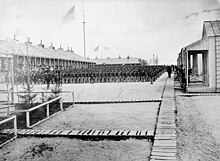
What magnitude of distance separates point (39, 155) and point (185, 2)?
4035 millimetres

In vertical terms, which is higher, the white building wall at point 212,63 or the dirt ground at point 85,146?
the white building wall at point 212,63

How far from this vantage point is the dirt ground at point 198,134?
12.5 feet

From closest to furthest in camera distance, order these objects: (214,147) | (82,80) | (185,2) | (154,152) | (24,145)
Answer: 1. (154,152)
2. (214,147)
3. (24,145)
4. (185,2)
5. (82,80)

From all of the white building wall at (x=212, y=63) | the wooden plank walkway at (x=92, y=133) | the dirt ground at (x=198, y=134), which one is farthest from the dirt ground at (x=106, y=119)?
the white building wall at (x=212, y=63)

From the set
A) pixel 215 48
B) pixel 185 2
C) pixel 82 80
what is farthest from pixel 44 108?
pixel 82 80

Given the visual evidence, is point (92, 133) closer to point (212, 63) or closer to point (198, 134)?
point (198, 134)

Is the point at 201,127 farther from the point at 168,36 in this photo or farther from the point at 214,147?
the point at 168,36

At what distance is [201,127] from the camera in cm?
540

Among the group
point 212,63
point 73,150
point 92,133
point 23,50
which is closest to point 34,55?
point 23,50

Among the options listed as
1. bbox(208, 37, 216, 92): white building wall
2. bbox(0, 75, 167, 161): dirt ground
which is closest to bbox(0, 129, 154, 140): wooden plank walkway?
bbox(0, 75, 167, 161): dirt ground

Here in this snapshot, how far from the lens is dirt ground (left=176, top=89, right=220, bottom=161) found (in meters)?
3.82

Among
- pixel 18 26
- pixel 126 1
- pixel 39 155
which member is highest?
pixel 126 1

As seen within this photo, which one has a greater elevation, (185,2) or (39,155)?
(185,2)

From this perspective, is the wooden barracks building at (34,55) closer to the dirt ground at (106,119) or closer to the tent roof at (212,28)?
the tent roof at (212,28)
